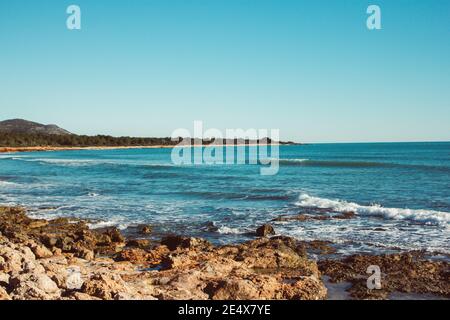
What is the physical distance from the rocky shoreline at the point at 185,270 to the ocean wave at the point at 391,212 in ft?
21.5

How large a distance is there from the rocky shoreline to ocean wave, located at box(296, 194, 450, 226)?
258 inches

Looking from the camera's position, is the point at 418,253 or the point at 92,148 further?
the point at 92,148

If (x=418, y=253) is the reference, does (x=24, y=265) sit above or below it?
above

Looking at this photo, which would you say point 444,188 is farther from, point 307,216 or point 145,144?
point 145,144

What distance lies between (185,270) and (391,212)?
1382 cm

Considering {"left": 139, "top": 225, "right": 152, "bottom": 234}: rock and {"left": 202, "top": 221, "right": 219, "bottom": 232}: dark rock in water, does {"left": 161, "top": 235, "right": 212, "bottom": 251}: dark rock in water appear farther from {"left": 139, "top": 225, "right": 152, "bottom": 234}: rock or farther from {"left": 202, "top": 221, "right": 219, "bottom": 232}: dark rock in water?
{"left": 202, "top": 221, "right": 219, "bottom": 232}: dark rock in water

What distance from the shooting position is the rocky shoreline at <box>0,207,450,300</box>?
8132 mm

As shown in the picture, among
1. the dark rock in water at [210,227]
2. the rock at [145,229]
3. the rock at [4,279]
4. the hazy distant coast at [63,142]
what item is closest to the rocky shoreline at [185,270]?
the rock at [4,279]

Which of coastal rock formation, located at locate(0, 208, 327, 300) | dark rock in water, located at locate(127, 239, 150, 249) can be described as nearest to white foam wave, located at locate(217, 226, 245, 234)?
coastal rock formation, located at locate(0, 208, 327, 300)

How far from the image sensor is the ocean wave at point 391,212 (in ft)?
62.2
